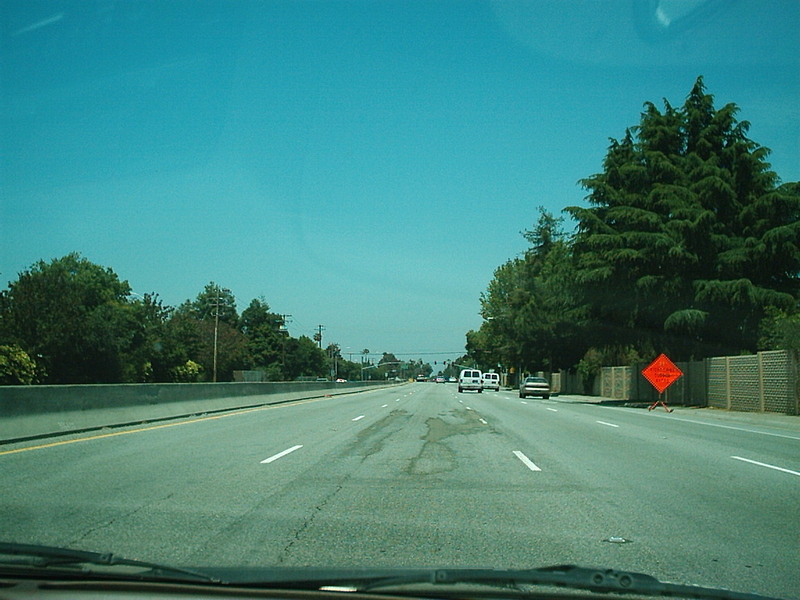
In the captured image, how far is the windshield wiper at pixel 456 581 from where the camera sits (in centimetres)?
439

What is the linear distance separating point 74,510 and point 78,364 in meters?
64.0

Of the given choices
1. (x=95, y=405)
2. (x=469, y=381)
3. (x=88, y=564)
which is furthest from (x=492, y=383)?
(x=88, y=564)

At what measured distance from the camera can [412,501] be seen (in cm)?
939

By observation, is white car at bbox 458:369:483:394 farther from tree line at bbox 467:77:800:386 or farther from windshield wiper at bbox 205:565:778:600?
windshield wiper at bbox 205:565:778:600

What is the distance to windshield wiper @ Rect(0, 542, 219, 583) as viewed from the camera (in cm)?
452

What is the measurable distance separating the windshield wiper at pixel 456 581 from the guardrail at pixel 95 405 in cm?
1260

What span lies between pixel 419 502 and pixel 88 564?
5055mm

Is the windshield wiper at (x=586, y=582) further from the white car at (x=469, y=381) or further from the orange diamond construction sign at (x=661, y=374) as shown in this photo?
the white car at (x=469, y=381)

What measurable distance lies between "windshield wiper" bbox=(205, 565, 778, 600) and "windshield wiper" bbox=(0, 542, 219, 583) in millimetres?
243

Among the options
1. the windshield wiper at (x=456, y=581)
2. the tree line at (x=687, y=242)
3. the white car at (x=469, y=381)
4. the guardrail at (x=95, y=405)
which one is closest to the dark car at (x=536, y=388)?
the tree line at (x=687, y=242)

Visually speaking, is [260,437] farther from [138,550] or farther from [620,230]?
[620,230]

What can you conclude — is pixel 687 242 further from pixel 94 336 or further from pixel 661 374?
pixel 94 336

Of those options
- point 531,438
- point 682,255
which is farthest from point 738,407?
point 531,438

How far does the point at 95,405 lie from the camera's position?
19141mm
